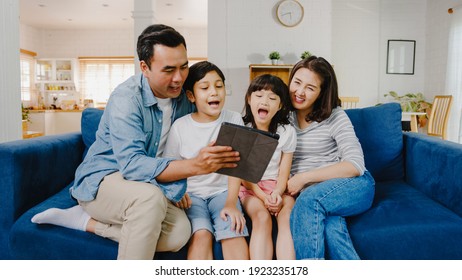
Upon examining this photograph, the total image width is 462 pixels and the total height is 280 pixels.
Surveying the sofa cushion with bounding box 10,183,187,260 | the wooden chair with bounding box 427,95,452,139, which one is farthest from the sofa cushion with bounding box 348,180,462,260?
the wooden chair with bounding box 427,95,452,139

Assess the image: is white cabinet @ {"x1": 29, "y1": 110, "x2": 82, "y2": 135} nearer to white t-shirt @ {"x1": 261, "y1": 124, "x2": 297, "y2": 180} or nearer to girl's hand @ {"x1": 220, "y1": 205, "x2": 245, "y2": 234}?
white t-shirt @ {"x1": 261, "y1": 124, "x2": 297, "y2": 180}

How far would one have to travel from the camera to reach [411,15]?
683 centimetres

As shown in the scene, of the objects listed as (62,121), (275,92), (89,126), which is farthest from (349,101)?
(62,121)

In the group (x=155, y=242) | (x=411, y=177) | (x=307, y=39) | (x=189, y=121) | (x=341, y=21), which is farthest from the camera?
(x=341, y=21)

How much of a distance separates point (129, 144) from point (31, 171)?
56cm

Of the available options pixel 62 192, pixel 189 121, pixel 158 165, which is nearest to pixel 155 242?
pixel 158 165

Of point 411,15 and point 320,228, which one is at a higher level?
point 411,15

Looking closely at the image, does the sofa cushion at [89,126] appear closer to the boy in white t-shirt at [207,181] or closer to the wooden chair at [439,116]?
the boy in white t-shirt at [207,181]

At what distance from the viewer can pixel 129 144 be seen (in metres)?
1.26

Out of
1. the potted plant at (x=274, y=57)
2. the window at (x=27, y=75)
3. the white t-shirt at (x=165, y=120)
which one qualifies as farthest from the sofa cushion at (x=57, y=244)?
the window at (x=27, y=75)

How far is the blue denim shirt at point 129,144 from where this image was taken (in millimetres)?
1243

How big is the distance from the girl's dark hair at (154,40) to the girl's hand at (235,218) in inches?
24.2
